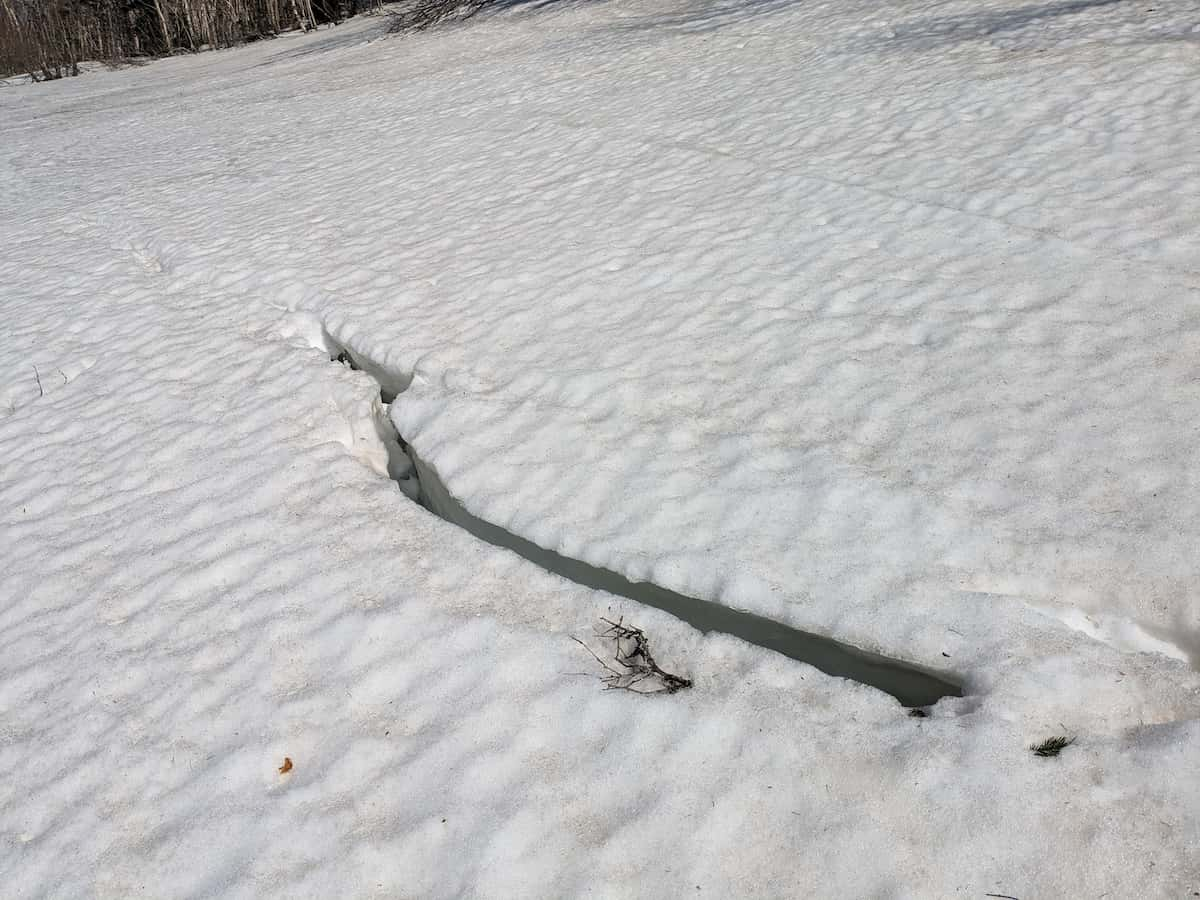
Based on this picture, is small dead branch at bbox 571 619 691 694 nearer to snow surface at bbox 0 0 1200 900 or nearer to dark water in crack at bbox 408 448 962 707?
snow surface at bbox 0 0 1200 900

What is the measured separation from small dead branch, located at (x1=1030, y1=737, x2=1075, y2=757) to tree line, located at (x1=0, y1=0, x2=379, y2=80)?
21.4m

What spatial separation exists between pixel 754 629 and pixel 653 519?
468 millimetres

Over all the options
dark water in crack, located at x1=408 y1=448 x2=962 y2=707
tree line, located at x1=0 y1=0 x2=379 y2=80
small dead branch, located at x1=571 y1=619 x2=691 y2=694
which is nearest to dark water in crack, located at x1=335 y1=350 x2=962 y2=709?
dark water in crack, located at x1=408 y1=448 x2=962 y2=707

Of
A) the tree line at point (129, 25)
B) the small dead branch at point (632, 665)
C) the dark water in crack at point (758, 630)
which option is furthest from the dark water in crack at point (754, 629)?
the tree line at point (129, 25)

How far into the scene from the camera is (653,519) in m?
2.53

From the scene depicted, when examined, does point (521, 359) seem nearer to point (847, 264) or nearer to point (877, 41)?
point (847, 264)

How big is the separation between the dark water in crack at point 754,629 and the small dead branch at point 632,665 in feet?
0.62

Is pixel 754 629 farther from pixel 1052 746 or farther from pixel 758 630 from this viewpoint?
pixel 1052 746

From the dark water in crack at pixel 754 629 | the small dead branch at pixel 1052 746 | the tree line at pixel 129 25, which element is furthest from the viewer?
Result: the tree line at pixel 129 25

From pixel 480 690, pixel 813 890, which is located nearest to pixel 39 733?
pixel 480 690

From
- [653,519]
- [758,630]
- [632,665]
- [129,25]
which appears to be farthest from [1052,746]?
[129,25]

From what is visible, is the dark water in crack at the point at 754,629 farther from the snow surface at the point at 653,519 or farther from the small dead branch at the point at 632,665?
the small dead branch at the point at 632,665

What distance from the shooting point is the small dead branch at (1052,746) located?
171 centimetres

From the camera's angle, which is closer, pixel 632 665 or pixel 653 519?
pixel 632 665
